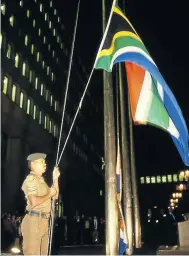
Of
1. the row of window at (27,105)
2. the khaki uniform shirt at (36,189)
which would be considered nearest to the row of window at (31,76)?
the row of window at (27,105)

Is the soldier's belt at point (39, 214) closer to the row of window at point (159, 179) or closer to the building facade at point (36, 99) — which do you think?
the building facade at point (36, 99)

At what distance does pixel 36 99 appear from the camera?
3656 centimetres

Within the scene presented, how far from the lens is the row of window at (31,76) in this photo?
103ft

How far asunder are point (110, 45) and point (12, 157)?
24775 mm

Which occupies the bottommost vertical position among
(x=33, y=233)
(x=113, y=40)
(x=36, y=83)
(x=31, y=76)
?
(x=33, y=233)

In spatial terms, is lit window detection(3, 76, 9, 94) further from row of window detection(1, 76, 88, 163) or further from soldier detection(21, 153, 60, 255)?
soldier detection(21, 153, 60, 255)

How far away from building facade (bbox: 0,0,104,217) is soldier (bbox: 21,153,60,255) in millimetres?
22471

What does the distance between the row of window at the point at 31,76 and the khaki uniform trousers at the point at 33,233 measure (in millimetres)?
26491

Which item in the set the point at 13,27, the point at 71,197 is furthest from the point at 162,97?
the point at 71,197

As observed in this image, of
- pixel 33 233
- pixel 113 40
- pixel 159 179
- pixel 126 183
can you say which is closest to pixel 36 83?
pixel 126 183

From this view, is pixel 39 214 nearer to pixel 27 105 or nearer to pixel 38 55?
pixel 27 105

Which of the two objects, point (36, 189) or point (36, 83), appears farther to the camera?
point (36, 83)

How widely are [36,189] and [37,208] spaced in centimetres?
31

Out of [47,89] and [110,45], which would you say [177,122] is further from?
[47,89]
